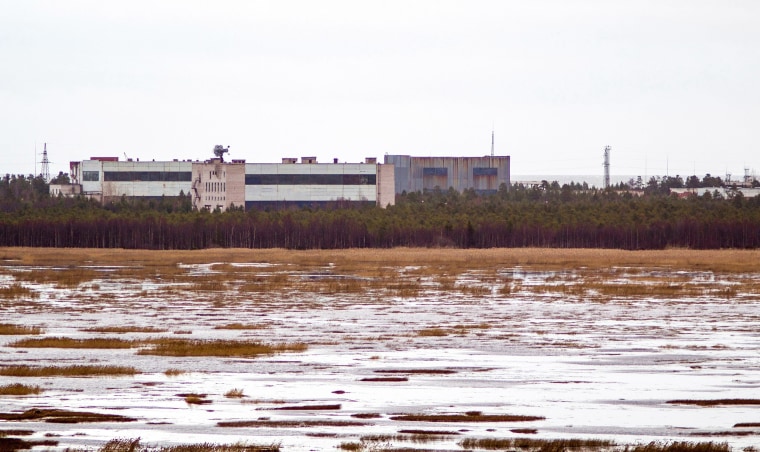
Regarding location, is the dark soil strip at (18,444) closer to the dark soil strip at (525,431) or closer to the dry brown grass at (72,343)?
the dark soil strip at (525,431)

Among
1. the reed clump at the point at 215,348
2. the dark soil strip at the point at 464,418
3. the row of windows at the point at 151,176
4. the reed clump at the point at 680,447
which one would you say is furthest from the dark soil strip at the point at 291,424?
the row of windows at the point at 151,176

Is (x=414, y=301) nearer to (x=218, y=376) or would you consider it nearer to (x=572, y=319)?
(x=572, y=319)

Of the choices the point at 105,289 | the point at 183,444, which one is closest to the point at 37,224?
the point at 105,289

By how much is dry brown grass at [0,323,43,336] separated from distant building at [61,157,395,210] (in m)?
103

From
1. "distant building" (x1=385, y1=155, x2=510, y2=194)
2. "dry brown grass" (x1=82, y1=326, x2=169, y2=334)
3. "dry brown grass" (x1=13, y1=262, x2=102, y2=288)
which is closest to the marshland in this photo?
"dry brown grass" (x1=82, y1=326, x2=169, y2=334)

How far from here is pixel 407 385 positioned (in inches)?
1137

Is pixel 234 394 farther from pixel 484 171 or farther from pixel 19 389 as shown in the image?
pixel 484 171

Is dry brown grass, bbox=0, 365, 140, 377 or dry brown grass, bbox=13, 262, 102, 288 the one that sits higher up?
dry brown grass, bbox=13, 262, 102, 288

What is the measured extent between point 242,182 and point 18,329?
107 m

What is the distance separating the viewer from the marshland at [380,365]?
75.2 ft

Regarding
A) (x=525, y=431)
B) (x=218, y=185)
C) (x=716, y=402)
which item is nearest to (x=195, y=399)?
(x=525, y=431)

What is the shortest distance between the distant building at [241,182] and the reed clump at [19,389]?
11813 cm

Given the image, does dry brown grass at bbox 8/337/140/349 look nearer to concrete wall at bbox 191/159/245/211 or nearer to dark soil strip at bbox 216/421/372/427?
dark soil strip at bbox 216/421/372/427

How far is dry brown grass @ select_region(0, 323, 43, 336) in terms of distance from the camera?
40.4m
